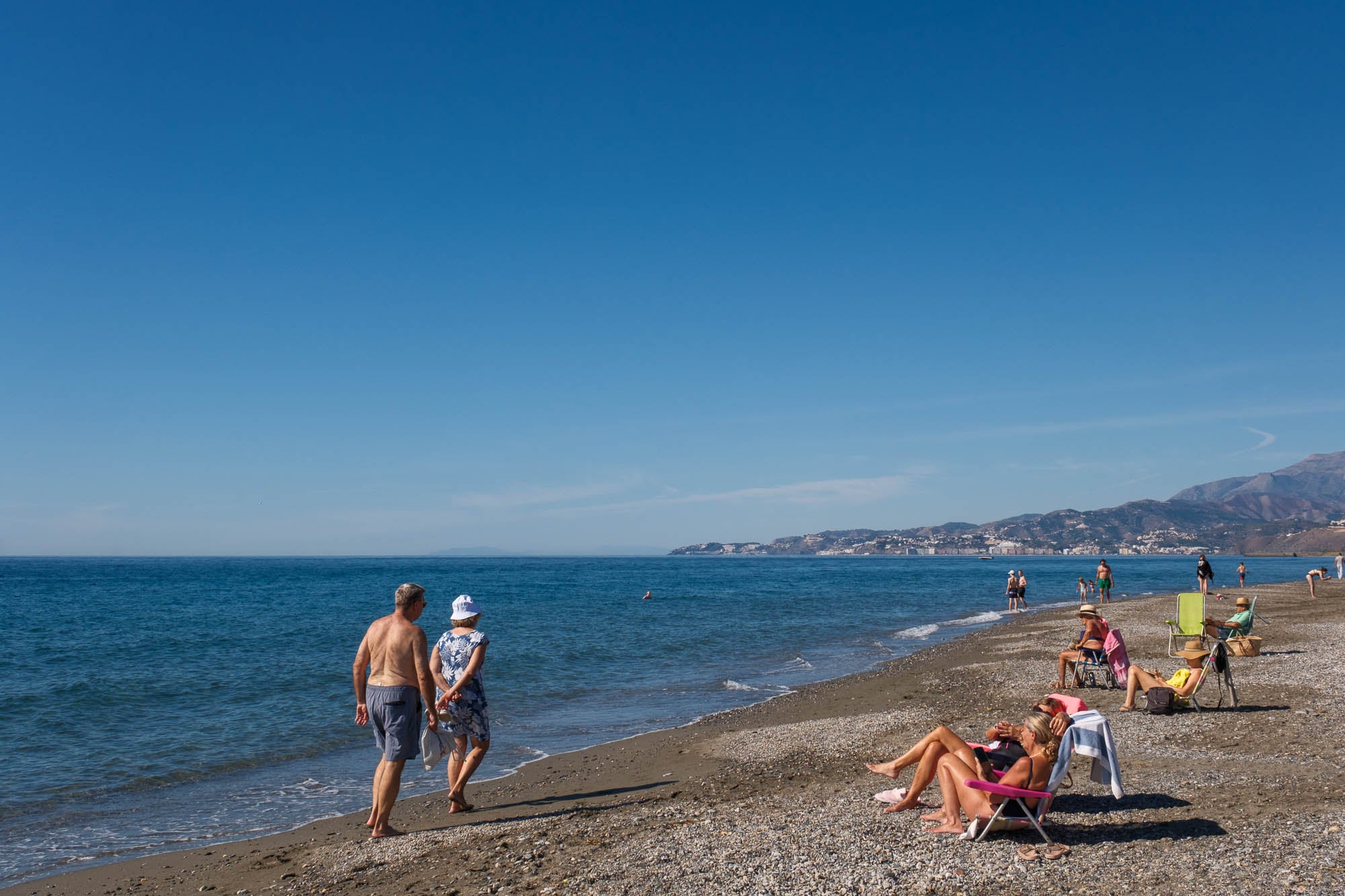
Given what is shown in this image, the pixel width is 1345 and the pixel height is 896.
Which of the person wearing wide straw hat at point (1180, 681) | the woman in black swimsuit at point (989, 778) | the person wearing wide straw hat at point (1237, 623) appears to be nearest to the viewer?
the woman in black swimsuit at point (989, 778)

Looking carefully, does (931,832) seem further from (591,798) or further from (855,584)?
(855,584)

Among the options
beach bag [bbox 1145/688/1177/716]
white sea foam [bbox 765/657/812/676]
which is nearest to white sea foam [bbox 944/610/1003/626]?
white sea foam [bbox 765/657/812/676]

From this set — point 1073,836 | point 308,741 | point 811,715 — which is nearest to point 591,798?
point 1073,836

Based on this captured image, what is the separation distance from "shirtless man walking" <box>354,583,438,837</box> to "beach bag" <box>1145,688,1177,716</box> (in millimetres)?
8827

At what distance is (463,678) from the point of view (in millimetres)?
7613

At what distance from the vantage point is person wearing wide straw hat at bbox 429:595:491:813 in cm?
764

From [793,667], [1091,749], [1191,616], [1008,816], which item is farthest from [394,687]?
[793,667]

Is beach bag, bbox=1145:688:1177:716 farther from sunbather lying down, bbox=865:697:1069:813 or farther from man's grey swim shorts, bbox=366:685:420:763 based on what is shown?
man's grey swim shorts, bbox=366:685:420:763

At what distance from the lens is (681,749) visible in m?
11.1

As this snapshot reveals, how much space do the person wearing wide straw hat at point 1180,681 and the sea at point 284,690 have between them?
6838mm

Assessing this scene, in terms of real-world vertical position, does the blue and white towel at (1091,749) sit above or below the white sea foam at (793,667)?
above

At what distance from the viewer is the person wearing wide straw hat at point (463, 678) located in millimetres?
7641

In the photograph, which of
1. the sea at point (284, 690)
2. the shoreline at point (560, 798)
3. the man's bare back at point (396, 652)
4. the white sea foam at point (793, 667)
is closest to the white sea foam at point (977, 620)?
the sea at point (284, 690)

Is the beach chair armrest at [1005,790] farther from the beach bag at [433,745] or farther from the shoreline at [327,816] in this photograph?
the shoreline at [327,816]
